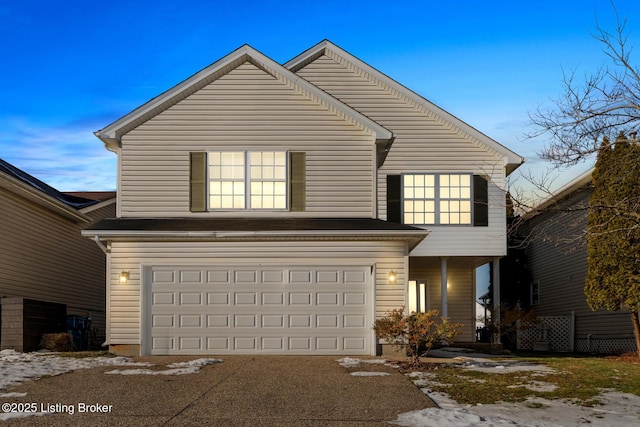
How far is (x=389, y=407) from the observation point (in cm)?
936

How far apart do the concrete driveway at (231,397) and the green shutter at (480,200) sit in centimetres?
888

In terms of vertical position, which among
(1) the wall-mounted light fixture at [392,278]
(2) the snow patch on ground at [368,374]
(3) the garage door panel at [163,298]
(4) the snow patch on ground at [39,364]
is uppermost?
(1) the wall-mounted light fixture at [392,278]

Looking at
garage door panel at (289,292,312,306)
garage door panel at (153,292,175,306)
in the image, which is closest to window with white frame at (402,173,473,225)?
garage door panel at (289,292,312,306)

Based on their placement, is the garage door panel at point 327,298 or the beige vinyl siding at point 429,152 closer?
the garage door panel at point 327,298

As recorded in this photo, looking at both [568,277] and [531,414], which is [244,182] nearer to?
[531,414]

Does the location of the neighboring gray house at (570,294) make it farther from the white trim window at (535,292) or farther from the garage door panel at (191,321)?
the garage door panel at (191,321)

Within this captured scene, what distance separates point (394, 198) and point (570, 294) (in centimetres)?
792

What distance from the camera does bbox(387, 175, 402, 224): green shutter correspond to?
21.0 meters

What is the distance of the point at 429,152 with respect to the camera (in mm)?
21422

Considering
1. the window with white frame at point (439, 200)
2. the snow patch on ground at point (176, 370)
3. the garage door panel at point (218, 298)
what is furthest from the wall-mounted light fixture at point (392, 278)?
the window with white frame at point (439, 200)

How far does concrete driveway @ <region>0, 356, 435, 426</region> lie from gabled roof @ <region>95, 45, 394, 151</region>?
6.07 m

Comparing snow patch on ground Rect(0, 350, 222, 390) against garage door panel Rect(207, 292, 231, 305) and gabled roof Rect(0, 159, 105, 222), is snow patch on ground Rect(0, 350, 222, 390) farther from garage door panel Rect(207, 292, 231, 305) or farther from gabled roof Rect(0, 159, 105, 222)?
gabled roof Rect(0, 159, 105, 222)

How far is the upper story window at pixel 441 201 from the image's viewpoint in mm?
21047

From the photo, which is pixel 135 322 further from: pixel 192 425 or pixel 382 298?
pixel 192 425
